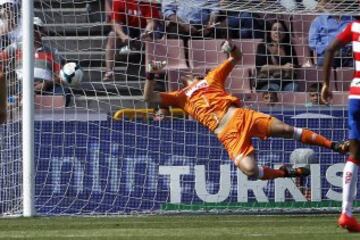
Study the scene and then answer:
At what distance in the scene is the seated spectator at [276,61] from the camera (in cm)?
1606

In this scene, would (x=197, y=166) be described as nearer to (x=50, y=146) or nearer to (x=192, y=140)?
(x=192, y=140)

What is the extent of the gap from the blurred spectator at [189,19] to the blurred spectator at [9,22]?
6.66ft

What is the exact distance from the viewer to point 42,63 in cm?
1541

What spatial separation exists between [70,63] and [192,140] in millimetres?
1844

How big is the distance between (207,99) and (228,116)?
0.32 m

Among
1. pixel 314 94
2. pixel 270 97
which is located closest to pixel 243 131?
pixel 270 97

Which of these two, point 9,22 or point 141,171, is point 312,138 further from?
point 9,22

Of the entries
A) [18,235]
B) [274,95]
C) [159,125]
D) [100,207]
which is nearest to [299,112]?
[274,95]

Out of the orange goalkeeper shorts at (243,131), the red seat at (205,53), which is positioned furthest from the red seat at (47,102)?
the orange goalkeeper shorts at (243,131)

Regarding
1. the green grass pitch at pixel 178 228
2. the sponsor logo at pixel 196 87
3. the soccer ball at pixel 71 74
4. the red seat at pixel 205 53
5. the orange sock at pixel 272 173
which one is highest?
the red seat at pixel 205 53

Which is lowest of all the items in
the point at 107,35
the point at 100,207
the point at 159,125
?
the point at 100,207

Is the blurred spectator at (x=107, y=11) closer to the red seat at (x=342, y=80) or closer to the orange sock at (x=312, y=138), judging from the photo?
the red seat at (x=342, y=80)

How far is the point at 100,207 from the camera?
15.2 metres

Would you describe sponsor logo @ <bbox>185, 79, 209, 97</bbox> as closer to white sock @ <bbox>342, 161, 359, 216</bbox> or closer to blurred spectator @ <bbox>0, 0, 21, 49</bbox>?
blurred spectator @ <bbox>0, 0, 21, 49</bbox>
